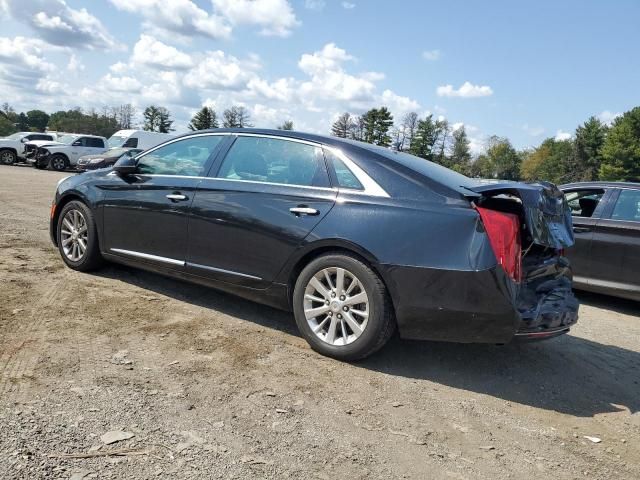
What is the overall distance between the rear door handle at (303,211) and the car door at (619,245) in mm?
Result: 3996

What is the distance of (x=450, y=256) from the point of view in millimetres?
3486

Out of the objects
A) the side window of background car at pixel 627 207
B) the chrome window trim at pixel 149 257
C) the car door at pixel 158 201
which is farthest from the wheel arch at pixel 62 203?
the side window of background car at pixel 627 207

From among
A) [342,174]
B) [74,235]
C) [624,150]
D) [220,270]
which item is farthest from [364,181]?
[624,150]

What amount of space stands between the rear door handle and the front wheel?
2552cm

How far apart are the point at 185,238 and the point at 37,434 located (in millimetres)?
2217

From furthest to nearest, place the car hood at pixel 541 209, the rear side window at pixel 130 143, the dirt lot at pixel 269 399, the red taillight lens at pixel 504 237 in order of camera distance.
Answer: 1. the rear side window at pixel 130 143
2. the car hood at pixel 541 209
3. the red taillight lens at pixel 504 237
4. the dirt lot at pixel 269 399

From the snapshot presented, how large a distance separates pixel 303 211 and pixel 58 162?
25.7 m

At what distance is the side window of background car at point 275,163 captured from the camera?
415 cm

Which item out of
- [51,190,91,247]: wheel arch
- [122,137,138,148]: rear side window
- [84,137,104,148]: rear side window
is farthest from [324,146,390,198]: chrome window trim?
[84,137,104,148]: rear side window

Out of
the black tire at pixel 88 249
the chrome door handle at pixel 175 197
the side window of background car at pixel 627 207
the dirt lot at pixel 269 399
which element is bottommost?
the dirt lot at pixel 269 399

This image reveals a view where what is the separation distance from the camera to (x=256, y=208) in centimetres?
421

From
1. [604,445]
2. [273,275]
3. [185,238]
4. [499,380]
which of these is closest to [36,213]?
[185,238]

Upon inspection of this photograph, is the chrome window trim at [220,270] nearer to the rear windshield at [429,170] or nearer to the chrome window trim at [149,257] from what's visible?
the chrome window trim at [149,257]

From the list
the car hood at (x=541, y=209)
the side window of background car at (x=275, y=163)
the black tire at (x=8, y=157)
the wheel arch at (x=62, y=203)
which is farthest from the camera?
the black tire at (x=8, y=157)
